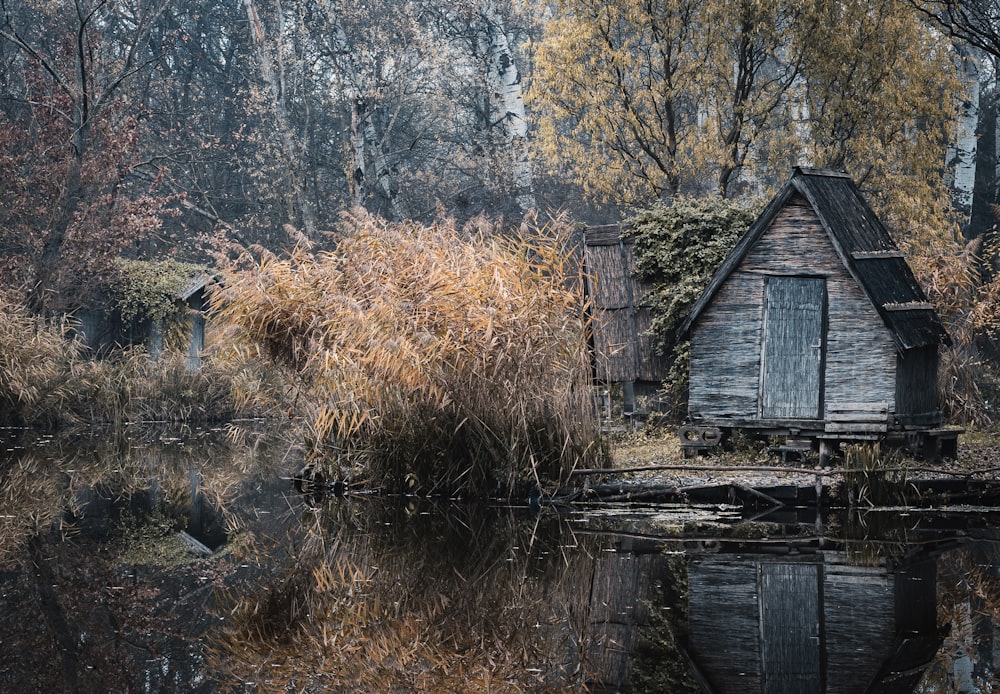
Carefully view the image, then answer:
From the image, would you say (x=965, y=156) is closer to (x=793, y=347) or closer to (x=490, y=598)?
(x=793, y=347)

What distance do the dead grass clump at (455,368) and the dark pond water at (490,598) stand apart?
577 mm

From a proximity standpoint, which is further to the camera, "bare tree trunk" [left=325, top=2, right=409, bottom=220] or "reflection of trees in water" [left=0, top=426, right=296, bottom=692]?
"bare tree trunk" [left=325, top=2, right=409, bottom=220]

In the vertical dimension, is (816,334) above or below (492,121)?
below

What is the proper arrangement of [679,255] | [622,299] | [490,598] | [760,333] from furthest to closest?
[622,299], [679,255], [760,333], [490,598]

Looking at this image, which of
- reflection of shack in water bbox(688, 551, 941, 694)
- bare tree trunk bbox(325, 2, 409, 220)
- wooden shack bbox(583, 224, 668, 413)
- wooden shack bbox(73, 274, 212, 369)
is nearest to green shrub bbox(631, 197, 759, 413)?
wooden shack bbox(583, 224, 668, 413)

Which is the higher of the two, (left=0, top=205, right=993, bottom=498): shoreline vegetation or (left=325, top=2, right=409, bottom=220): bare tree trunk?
(left=325, top=2, right=409, bottom=220): bare tree trunk

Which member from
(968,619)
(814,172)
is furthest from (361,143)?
(968,619)

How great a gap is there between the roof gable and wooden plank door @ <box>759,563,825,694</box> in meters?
5.68

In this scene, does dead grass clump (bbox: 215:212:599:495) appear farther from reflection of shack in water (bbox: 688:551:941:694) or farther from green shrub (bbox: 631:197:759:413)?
green shrub (bbox: 631:197:759:413)

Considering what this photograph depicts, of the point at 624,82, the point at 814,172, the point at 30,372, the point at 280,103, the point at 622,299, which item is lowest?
the point at 30,372

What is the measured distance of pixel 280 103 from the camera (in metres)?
30.7

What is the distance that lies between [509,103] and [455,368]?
17.8 metres

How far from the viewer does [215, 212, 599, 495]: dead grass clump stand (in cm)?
1273

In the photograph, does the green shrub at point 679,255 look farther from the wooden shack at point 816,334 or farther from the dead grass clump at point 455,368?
the dead grass clump at point 455,368
